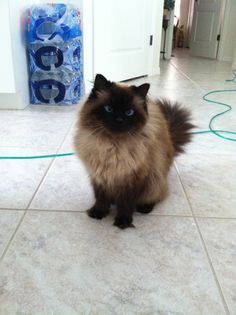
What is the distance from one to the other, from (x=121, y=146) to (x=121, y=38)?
98.5 inches

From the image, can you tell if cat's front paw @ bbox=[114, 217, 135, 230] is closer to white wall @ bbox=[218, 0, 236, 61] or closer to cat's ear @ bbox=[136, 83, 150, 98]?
cat's ear @ bbox=[136, 83, 150, 98]

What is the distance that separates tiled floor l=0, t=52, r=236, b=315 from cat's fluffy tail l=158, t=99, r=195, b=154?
0.18 meters

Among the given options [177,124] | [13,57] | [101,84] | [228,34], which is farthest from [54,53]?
[228,34]

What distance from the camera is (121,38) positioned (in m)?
3.23

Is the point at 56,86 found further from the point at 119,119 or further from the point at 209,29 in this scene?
the point at 209,29

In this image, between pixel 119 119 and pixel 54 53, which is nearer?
pixel 119 119

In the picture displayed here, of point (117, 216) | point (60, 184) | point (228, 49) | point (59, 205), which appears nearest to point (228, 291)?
point (117, 216)

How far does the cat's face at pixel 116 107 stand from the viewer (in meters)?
0.98

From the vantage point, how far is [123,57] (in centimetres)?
334

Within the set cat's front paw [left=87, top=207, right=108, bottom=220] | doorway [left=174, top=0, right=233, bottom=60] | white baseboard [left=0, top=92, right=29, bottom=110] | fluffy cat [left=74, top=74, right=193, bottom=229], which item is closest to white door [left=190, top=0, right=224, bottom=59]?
doorway [left=174, top=0, right=233, bottom=60]

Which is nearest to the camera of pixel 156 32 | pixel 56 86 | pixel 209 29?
pixel 56 86

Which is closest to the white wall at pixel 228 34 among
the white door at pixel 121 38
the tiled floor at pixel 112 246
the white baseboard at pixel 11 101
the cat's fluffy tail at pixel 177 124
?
the white door at pixel 121 38

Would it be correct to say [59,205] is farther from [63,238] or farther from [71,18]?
[71,18]

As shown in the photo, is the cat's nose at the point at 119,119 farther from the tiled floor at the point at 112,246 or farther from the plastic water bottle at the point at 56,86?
the plastic water bottle at the point at 56,86
